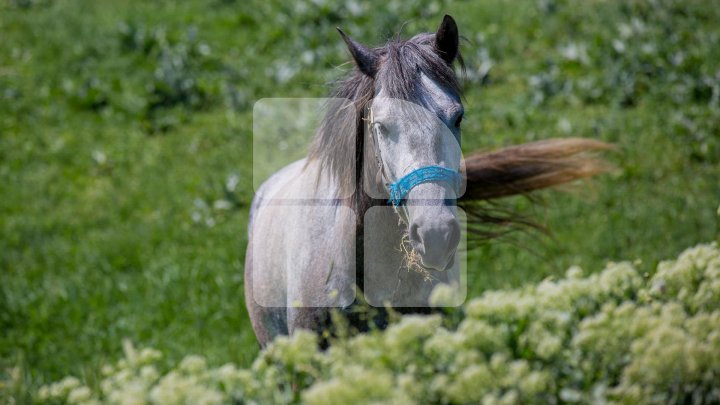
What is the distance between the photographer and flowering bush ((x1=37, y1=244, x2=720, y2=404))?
191 centimetres

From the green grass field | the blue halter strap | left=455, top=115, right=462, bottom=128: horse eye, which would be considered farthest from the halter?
the green grass field

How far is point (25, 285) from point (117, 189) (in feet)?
7.03

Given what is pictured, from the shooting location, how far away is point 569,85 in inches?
376

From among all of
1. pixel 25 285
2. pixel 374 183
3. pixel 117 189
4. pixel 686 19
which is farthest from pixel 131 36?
pixel 374 183

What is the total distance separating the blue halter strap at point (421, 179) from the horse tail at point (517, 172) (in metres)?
1.48

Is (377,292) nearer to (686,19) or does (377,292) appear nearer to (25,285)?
(25,285)

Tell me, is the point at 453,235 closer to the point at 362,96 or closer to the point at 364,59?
the point at 362,96

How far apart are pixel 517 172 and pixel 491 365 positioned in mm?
2721

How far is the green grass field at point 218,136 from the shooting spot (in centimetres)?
641

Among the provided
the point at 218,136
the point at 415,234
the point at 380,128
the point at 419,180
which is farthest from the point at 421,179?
the point at 218,136

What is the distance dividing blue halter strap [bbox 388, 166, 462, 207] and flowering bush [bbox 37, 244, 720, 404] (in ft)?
1.98

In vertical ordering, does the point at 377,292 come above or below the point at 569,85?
below

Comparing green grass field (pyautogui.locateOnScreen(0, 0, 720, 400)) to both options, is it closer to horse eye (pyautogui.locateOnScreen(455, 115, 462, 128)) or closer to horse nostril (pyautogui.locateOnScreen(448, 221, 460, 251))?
horse nostril (pyautogui.locateOnScreen(448, 221, 460, 251))
